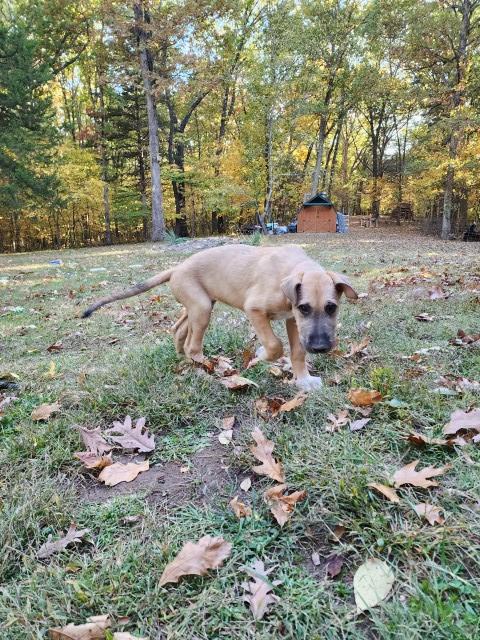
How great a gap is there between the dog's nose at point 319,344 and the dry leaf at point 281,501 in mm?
1093

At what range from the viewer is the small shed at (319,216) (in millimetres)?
32531

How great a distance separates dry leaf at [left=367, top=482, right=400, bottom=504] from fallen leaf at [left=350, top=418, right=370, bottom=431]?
0.56 metres

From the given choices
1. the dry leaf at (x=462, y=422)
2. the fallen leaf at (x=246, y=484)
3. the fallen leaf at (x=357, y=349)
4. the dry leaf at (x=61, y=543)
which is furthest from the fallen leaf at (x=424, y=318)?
the dry leaf at (x=61, y=543)

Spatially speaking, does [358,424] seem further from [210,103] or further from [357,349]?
[210,103]

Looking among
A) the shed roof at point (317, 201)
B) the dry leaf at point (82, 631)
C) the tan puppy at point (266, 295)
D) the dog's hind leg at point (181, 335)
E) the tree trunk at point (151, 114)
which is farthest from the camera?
the shed roof at point (317, 201)

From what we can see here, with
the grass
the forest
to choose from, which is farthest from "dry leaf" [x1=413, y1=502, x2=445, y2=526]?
the forest

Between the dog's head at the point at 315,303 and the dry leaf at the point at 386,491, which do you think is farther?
the dog's head at the point at 315,303

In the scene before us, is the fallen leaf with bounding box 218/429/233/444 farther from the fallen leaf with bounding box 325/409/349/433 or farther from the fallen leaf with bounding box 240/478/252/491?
the fallen leaf with bounding box 325/409/349/433

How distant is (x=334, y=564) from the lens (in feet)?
5.19

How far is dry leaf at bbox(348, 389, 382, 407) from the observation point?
2594 millimetres

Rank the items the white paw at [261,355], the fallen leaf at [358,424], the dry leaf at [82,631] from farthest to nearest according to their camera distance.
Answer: the white paw at [261,355] < the fallen leaf at [358,424] < the dry leaf at [82,631]

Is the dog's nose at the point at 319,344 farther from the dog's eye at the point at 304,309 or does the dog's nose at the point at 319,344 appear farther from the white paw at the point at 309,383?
the white paw at the point at 309,383

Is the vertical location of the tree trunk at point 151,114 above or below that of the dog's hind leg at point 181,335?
above

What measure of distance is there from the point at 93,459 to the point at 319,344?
1.61 metres
